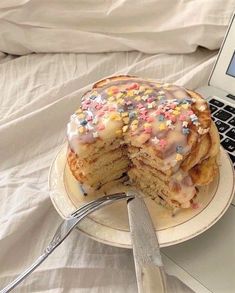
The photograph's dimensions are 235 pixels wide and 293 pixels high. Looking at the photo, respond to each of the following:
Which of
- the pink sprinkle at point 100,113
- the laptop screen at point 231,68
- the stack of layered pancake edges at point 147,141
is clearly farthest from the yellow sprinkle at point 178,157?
the laptop screen at point 231,68

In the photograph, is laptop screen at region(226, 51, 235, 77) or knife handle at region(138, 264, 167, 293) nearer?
knife handle at region(138, 264, 167, 293)

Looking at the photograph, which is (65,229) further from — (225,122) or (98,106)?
(225,122)

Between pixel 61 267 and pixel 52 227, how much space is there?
6 centimetres

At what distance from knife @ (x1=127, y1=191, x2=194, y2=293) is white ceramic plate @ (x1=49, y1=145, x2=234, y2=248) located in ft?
0.05

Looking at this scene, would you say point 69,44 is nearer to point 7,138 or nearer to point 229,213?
point 7,138

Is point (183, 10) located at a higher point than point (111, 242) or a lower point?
higher

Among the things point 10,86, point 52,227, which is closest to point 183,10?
point 10,86

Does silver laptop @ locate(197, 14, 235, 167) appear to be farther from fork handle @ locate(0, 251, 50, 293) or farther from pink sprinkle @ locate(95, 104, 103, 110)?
fork handle @ locate(0, 251, 50, 293)

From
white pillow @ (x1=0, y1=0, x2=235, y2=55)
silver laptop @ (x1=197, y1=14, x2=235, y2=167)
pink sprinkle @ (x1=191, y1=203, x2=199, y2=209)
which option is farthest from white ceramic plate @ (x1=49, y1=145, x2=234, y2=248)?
white pillow @ (x1=0, y1=0, x2=235, y2=55)

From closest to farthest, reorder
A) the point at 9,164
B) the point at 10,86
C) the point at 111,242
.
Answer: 1. the point at 111,242
2. the point at 9,164
3. the point at 10,86

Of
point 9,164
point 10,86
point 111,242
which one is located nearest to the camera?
point 111,242

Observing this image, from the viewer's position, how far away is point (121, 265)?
547 mm

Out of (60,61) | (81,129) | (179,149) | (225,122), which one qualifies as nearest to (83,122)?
(81,129)

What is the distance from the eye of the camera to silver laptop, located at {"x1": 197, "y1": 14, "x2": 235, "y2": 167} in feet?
2.25
